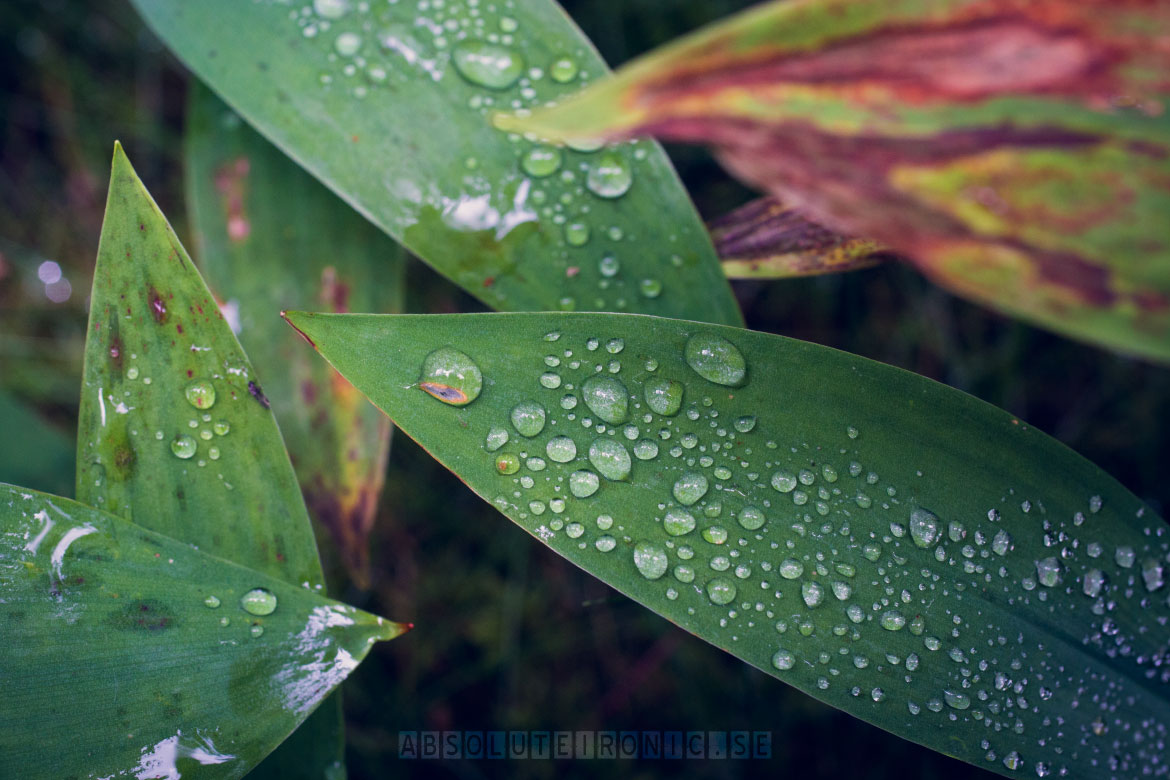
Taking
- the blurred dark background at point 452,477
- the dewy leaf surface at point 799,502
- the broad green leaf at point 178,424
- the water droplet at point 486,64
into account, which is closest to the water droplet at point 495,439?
the dewy leaf surface at point 799,502

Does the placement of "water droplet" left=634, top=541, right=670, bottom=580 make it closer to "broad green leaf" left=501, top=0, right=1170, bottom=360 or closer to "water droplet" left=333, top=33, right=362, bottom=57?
"broad green leaf" left=501, top=0, right=1170, bottom=360

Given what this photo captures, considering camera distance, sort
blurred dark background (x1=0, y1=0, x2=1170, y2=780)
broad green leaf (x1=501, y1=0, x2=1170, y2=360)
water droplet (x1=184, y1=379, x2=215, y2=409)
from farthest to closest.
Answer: blurred dark background (x1=0, y1=0, x2=1170, y2=780), water droplet (x1=184, y1=379, x2=215, y2=409), broad green leaf (x1=501, y1=0, x2=1170, y2=360)

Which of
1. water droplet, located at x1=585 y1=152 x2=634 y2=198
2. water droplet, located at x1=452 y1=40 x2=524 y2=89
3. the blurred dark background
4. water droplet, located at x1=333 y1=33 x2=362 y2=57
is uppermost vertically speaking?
water droplet, located at x1=333 y1=33 x2=362 y2=57

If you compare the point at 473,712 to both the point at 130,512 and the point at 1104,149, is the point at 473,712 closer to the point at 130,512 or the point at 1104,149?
the point at 130,512

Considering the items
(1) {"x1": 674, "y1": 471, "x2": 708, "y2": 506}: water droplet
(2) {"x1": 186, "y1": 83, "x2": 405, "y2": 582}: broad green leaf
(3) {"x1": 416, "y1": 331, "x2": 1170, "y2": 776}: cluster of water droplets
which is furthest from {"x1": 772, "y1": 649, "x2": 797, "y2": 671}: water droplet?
(2) {"x1": 186, "y1": 83, "x2": 405, "y2": 582}: broad green leaf

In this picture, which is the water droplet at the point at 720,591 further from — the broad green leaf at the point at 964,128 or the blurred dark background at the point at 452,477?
the blurred dark background at the point at 452,477

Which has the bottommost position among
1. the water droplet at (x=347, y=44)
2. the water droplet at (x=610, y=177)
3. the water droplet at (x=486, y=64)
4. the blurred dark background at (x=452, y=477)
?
the blurred dark background at (x=452, y=477)
